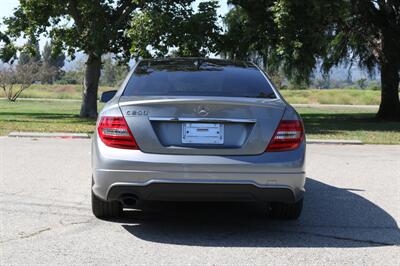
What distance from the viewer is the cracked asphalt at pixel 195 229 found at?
4594 millimetres

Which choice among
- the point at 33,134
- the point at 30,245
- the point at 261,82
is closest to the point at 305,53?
the point at 33,134

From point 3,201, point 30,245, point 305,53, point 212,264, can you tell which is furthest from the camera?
point 305,53

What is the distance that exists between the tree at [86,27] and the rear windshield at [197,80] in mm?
15342

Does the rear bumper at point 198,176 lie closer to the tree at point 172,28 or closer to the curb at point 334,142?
the curb at point 334,142

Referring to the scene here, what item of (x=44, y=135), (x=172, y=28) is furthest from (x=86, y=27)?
(x=44, y=135)

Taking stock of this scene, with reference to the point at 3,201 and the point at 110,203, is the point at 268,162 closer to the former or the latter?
the point at 110,203

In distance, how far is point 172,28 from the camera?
20.3 metres

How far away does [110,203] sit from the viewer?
18.5ft

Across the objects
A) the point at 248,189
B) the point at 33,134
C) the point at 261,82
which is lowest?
the point at 33,134

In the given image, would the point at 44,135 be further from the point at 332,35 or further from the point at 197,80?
the point at 332,35

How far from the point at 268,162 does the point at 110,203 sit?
1.64 meters

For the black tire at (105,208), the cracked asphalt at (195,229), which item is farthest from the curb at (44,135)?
the black tire at (105,208)

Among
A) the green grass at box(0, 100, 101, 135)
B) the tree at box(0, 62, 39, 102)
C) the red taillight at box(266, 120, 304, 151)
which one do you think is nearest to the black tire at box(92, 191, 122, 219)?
the red taillight at box(266, 120, 304, 151)

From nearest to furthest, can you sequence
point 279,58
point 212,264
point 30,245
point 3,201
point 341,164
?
1. point 212,264
2. point 30,245
3. point 3,201
4. point 341,164
5. point 279,58
